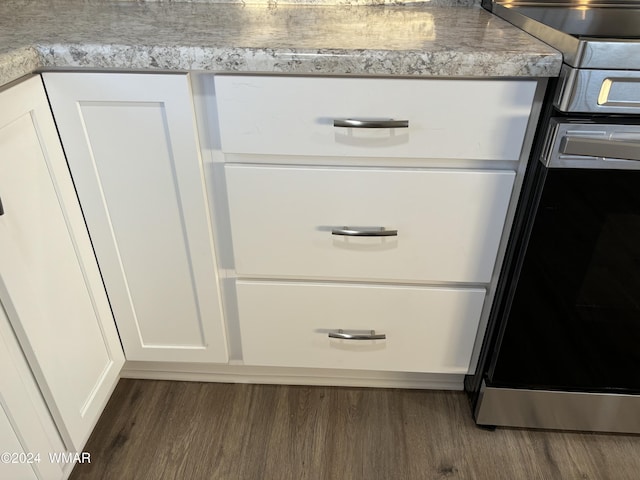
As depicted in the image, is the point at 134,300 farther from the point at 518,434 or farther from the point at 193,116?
the point at 518,434

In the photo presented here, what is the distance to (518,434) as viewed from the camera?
1.21 meters

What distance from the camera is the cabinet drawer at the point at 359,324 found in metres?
1.09

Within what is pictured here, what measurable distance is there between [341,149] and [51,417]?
0.75 metres

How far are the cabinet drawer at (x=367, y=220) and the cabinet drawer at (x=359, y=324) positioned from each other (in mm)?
43

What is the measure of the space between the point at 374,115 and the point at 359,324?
1.62 ft

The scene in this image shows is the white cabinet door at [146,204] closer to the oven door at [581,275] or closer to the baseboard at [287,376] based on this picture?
the baseboard at [287,376]

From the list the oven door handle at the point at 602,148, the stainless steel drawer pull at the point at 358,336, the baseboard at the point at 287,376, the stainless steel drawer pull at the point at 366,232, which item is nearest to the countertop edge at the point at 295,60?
the oven door handle at the point at 602,148

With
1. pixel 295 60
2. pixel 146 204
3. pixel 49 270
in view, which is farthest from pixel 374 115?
pixel 49 270

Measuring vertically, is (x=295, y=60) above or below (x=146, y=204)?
above

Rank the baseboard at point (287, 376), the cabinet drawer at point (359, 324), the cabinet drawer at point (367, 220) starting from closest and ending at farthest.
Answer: the cabinet drawer at point (367, 220) → the cabinet drawer at point (359, 324) → the baseboard at point (287, 376)

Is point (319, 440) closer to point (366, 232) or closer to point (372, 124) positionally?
point (366, 232)

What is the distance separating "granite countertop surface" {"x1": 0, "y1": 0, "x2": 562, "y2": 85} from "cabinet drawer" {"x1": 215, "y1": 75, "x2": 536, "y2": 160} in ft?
0.09

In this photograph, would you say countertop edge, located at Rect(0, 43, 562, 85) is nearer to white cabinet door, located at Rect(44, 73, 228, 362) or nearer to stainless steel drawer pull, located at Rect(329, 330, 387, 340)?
white cabinet door, located at Rect(44, 73, 228, 362)

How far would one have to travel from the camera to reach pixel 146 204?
38.8 inches
